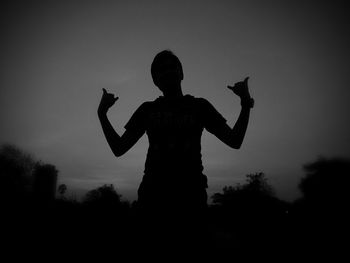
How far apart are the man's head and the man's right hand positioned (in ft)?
1.81

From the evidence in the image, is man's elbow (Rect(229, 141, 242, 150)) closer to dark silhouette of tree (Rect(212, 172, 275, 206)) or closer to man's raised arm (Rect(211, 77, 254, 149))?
man's raised arm (Rect(211, 77, 254, 149))

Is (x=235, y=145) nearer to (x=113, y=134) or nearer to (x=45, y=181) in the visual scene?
(x=113, y=134)

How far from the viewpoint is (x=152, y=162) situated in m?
1.94

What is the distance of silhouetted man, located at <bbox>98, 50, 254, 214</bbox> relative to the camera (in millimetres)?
1792

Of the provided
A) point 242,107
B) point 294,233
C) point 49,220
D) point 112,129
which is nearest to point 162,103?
point 112,129

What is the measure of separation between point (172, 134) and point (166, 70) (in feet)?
2.68

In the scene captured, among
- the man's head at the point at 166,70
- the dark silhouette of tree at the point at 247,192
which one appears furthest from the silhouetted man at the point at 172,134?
the dark silhouette of tree at the point at 247,192

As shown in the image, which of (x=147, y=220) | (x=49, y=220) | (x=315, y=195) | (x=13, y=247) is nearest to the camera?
(x=147, y=220)

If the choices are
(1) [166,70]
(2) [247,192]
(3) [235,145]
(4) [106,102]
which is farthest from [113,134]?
(2) [247,192]

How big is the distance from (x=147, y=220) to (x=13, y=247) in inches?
722

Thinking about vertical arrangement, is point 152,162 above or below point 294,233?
above

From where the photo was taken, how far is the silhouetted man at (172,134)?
179 centimetres

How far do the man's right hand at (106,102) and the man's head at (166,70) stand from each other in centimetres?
55

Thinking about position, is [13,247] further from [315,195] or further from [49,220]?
[315,195]
